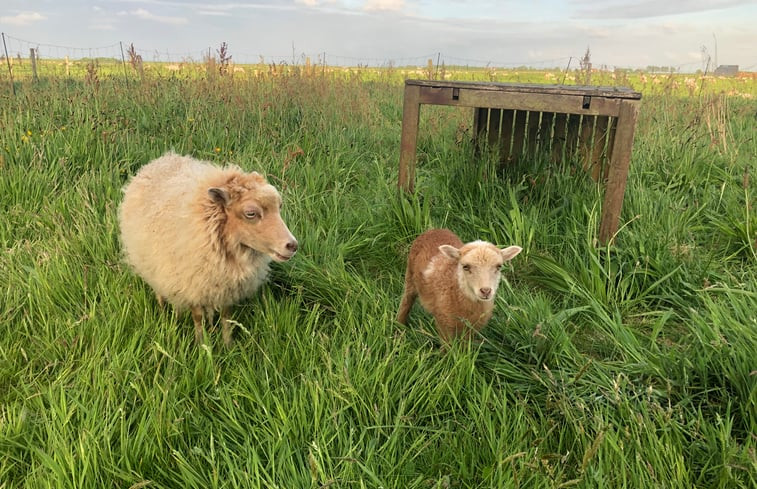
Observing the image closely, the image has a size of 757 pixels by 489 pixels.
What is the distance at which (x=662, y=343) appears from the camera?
3020mm

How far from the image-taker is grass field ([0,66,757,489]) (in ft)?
6.73

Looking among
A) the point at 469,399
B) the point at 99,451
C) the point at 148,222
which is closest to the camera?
the point at 99,451

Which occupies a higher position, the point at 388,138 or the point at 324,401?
the point at 388,138

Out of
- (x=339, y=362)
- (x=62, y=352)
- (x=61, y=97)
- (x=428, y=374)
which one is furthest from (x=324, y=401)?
(x=61, y=97)

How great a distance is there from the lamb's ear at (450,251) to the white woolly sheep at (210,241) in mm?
862

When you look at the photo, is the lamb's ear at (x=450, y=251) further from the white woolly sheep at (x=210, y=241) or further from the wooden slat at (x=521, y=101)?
the wooden slat at (x=521, y=101)

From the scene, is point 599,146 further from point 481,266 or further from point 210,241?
point 210,241

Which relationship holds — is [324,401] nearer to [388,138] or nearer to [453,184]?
[453,184]

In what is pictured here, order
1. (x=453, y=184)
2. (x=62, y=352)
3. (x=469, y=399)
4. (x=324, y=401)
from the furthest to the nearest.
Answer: (x=453, y=184) → (x=62, y=352) → (x=469, y=399) → (x=324, y=401)

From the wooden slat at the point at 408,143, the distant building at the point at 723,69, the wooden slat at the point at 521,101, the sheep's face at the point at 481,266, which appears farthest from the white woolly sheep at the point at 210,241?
the distant building at the point at 723,69

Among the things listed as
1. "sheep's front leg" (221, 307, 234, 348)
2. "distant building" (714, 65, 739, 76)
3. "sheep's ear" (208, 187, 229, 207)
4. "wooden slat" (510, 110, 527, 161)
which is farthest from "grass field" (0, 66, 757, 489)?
"distant building" (714, 65, 739, 76)

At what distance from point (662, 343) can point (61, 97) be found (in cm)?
743

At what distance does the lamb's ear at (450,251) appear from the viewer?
2.81m

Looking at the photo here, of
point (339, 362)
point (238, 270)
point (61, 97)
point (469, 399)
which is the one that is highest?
point (61, 97)
